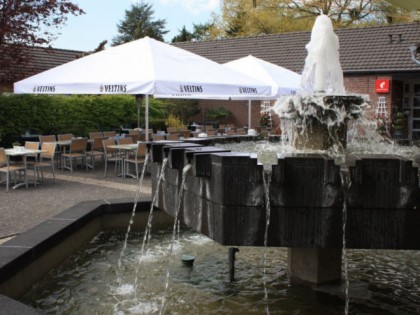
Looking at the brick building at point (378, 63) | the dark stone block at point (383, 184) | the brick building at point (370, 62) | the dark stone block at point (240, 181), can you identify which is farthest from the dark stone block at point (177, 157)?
the brick building at point (378, 63)

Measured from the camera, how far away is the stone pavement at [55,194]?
7.75 m

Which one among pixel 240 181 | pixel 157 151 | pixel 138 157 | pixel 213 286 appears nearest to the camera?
pixel 240 181

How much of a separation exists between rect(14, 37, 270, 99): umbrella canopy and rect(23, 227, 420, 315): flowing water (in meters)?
3.77

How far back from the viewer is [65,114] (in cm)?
1723

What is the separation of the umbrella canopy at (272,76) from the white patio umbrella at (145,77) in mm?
499

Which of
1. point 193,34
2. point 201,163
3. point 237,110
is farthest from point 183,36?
point 201,163

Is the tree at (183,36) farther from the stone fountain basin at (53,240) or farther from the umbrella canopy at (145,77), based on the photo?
the stone fountain basin at (53,240)

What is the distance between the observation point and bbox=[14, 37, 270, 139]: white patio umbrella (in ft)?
33.0

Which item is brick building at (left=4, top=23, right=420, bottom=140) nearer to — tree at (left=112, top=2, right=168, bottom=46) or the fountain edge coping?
the fountain edge coping

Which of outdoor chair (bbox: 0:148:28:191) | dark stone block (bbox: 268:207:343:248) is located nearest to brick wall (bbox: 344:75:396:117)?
outdoor chair (bbox: 0:148:28:191)

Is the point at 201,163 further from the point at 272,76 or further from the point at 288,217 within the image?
the point at 272,76

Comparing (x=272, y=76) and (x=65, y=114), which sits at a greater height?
(x=272, y=76)

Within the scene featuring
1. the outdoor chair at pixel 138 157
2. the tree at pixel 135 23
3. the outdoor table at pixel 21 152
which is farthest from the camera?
the tree at pixel 135 23

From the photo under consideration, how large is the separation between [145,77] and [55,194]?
8.78 feet
